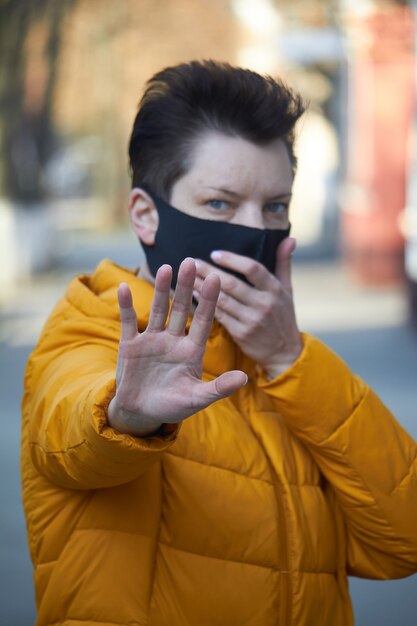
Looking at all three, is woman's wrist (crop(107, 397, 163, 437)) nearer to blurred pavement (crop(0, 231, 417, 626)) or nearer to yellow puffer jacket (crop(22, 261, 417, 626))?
yellow puffer jacket (crop(22, 261, 417, 626))

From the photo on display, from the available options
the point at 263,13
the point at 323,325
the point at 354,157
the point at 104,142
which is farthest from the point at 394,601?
the point at 104,142

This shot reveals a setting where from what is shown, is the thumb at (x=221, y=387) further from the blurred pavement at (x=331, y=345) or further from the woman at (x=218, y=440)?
the blurred pavement at (x=331, y=345)

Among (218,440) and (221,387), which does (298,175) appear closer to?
(218,440)

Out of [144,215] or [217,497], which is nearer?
[217,497]

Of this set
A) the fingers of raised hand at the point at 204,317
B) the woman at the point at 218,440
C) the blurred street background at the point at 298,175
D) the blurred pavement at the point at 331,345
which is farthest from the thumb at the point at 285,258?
the blurred pavement at the point at 331,345

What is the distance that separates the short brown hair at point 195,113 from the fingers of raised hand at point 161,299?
659 millimetres

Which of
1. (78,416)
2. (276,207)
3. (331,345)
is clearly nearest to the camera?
(78,416)

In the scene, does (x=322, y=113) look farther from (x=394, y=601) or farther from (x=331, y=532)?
(x=331, y=532)

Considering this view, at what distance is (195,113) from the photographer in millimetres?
2592

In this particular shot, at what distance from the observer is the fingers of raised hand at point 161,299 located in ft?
6.45

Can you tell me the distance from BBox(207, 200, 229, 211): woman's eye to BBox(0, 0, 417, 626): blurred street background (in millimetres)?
789

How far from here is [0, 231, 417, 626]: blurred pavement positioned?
5.25m

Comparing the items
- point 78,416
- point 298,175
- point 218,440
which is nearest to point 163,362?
point 78,416

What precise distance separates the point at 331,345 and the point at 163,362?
32.3 feet
